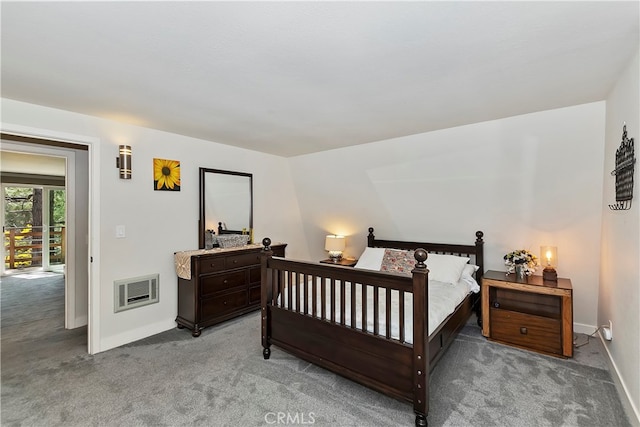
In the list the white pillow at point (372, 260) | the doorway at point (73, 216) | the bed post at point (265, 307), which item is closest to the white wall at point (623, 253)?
the white pillow at point (372, 260)

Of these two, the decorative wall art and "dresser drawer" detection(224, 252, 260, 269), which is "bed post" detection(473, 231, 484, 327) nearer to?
the decorative wall art

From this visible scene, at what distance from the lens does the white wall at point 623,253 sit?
1.87 meters

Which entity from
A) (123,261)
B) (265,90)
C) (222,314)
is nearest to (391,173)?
(265,90)

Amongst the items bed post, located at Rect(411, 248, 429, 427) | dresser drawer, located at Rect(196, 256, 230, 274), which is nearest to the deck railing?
dresser drawer, located at Rect(196, 256, 230, 274)

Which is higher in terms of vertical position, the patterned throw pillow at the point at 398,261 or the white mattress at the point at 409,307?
the patterned throw pillow at the point at 398,261

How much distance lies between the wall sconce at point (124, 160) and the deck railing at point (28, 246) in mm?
4986

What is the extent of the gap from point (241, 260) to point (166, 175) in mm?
1366

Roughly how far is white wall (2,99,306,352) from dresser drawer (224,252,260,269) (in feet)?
1.72

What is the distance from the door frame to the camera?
2.74 m

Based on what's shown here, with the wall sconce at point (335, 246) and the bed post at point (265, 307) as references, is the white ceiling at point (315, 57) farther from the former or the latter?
the wall sconce at point (335, 246)

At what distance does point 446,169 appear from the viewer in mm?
3521

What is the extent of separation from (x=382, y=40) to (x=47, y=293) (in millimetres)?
6525

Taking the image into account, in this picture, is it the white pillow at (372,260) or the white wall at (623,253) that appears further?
the white pillow at (372,260)

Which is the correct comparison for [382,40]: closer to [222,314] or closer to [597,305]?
[222,314]
